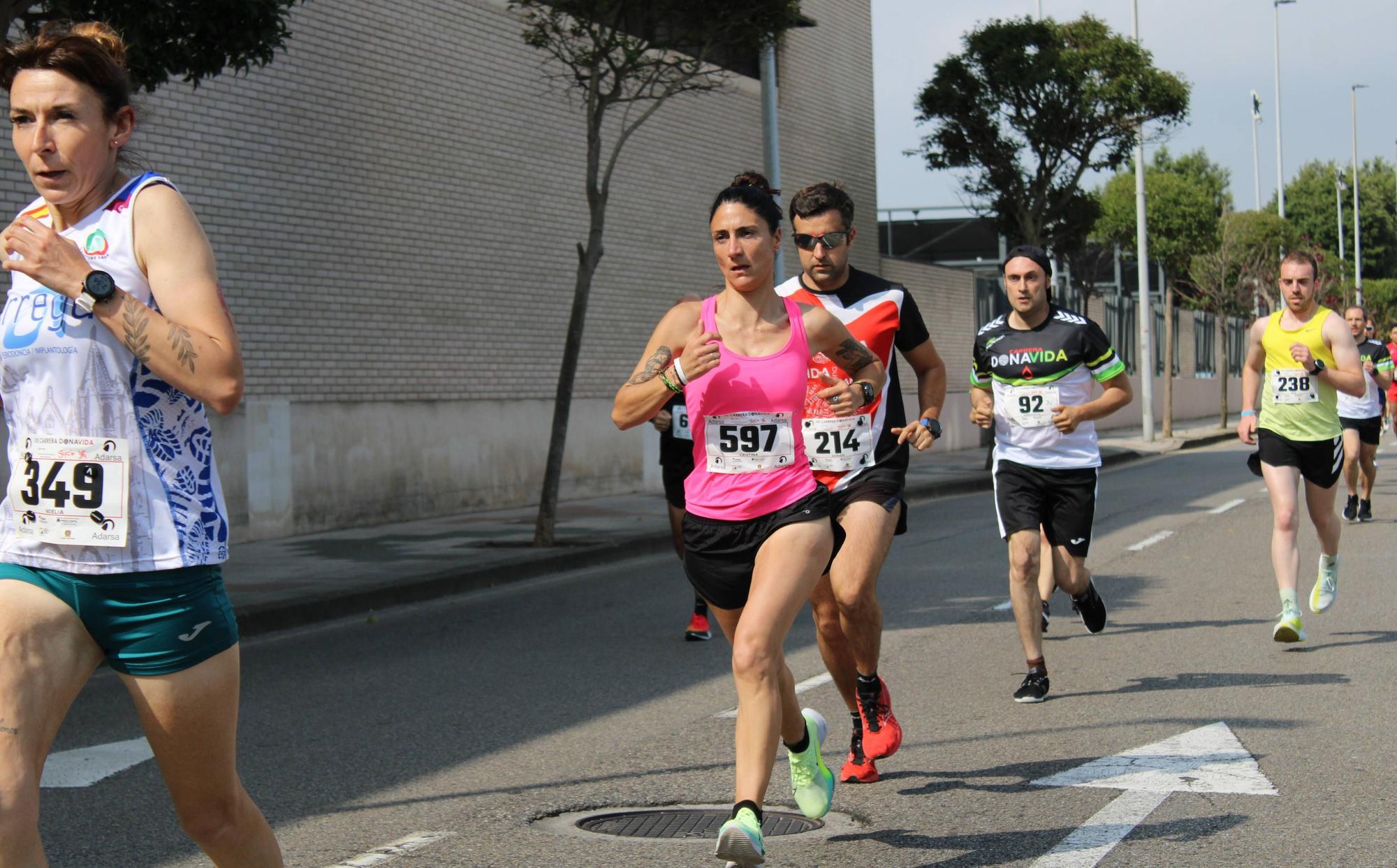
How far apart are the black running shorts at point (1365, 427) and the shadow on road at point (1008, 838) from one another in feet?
35.5

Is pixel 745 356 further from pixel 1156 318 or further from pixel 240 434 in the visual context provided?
pixel 1156 318

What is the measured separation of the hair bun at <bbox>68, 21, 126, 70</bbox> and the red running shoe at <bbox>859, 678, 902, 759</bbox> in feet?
11.7

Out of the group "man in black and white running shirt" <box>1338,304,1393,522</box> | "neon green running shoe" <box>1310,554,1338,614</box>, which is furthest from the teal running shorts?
"man in black and white running shirt" <box>1338,304,1393,522</box>

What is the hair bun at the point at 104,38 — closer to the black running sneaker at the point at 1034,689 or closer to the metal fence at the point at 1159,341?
the black running sneaker at the point at 1034,689

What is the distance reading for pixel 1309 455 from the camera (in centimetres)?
872

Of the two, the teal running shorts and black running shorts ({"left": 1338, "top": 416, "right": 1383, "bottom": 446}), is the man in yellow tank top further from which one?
the teal running shorts

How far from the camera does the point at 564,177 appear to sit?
20.4 metres

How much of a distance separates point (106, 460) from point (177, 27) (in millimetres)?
7279

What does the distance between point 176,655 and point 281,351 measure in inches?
515

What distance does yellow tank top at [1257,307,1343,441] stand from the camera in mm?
8664

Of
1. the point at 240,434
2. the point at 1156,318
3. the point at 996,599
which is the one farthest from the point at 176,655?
the point at 1156,318

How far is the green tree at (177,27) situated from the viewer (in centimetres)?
905

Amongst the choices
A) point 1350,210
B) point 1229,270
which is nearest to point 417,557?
point 1229,270

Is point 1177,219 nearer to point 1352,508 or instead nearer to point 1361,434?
point 1352,508
